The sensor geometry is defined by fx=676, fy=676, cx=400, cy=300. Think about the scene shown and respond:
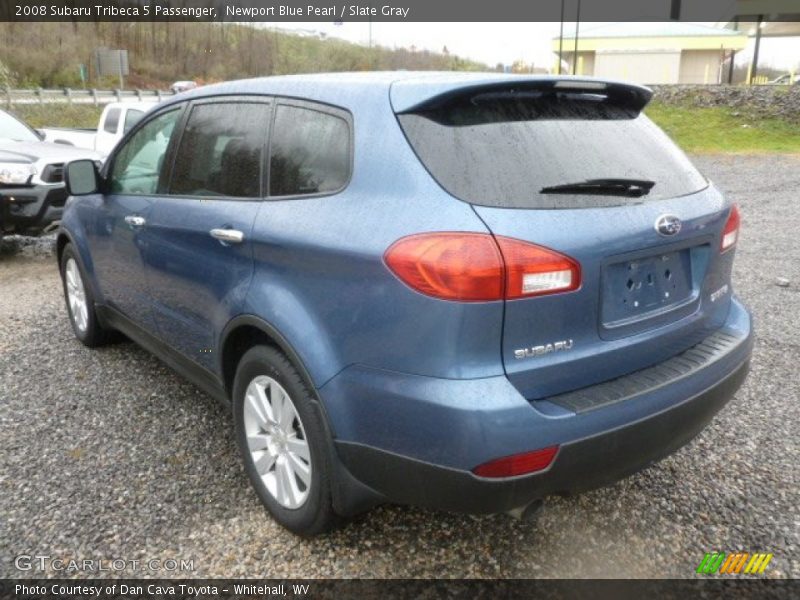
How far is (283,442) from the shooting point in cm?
264

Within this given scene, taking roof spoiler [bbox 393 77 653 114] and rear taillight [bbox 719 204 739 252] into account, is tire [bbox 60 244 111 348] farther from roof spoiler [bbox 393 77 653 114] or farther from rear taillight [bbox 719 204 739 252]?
rear taillight [bbox 719 204 739 252]

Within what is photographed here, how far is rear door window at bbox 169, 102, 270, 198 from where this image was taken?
281cm

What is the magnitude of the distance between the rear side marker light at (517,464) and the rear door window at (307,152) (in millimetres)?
1060

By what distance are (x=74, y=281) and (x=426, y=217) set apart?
361cm

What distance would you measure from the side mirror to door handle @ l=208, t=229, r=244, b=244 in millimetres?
1583

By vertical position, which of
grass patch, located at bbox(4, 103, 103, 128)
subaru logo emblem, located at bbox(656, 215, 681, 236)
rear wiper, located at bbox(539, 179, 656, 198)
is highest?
rear wiper, located at bbox(539, 179, 656, 198)

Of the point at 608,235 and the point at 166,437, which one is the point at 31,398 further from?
the point at 608,235

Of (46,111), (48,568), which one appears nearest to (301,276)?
(48,568)

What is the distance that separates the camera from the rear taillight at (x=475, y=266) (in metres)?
1.96

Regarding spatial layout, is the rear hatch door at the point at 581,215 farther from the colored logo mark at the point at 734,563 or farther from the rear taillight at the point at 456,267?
the colored logo mark at the point at 734,563

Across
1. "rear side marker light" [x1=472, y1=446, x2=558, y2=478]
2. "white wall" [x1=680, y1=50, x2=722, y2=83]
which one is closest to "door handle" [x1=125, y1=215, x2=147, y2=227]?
"rear side marker light" [x1=472, y1=446, x2=558, y2=478]

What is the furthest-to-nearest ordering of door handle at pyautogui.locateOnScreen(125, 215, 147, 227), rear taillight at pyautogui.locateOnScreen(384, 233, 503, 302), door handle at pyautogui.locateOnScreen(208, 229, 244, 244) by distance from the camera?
door handle at pyautogui.locateOnScreen(125, 215, 147, 227), door handle at pyautogui.locateOnScreen(208, 229, 244, 244), rear taillight at pyautogui.locateOnScreen(384, 233, 503, 302)

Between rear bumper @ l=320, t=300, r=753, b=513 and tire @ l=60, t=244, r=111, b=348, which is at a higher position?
rear bumper @ l=320, t=300, r=753, b=513

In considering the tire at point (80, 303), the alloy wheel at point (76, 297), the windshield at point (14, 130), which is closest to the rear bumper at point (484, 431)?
the tire at point (80, 303)
